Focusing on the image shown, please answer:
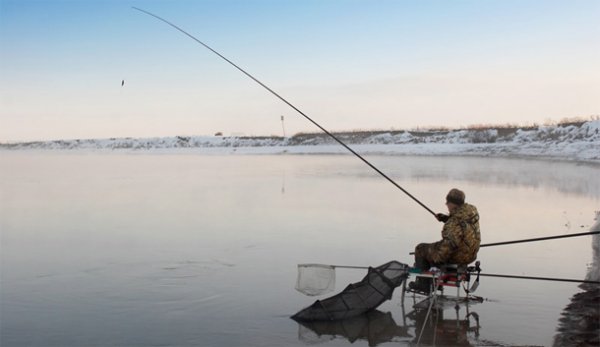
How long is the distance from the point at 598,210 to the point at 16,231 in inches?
375

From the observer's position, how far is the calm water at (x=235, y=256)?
5516mm

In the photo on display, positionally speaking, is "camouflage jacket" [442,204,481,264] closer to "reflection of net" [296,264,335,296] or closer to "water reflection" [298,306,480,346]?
"water reflection" [298,306,480,346]

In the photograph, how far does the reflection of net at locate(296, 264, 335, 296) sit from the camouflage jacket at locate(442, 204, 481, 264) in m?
1.02

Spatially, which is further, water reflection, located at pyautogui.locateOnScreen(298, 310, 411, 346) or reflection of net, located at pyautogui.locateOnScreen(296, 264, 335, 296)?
reflection of net, located at pyautogui.locateOnScreen(296, 264, 335, 296)

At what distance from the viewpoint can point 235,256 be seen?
8.38 metres

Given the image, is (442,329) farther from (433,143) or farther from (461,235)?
(433,143)

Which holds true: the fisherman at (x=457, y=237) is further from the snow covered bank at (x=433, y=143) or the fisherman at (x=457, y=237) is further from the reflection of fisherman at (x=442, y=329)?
the snow covered bank at (x=433, y=143)

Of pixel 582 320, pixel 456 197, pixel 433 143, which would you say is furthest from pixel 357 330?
pixel 433 143

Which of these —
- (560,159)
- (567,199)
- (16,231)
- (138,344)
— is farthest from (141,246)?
(560,159)

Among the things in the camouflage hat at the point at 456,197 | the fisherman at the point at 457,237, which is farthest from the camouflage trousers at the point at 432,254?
the camouflage hat at the point at 456,197

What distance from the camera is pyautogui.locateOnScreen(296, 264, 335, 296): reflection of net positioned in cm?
589

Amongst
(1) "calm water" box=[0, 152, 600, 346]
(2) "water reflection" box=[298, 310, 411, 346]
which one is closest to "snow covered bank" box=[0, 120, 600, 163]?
(1) "calm water" box=[0, 152, 600, 346]

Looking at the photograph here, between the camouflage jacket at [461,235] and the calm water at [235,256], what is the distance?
553mm

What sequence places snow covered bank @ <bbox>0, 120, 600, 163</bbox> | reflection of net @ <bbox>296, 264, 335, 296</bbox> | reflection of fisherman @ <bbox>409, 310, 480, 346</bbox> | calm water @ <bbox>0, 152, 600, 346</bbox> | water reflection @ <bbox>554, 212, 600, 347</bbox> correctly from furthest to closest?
snow covered bank @ <bbox>0, 120, 600, 163</bbox>
reflection of net @ <bbox>296, 264, 335, 296</bbox>
calm water @ <bbox>0, 152, 600, 346</bbox>
reflection of fisherman @ <bbox>409, 310, 480, 346</bbox>
water reflection @ <bbox>554, 212, 600, 347</bbox>
